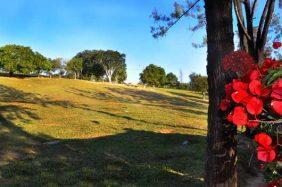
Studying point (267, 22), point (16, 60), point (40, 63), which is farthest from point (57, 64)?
point (267, 22)

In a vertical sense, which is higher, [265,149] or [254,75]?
[254,75]

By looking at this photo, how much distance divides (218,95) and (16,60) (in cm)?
8243

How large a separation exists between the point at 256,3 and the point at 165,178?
883 centimetres

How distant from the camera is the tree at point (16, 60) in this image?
8369 centimetres

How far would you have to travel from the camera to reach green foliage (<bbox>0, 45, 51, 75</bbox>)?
8375 centimetres

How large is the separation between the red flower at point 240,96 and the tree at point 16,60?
8405 centimetres

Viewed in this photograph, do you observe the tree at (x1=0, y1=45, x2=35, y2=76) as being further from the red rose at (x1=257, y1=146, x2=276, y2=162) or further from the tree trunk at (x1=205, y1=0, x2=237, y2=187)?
the red rose at (x1=257, y1=146, x2=276, y2=162)

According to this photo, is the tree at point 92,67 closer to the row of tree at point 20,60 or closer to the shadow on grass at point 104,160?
the row of tree at point 20,60

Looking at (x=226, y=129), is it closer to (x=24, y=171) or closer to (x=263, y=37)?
(x=24, y=171)

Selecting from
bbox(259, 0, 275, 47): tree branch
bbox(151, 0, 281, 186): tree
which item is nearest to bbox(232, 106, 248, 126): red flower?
bbox(151, 0, 281, 186): tree

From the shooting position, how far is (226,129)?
5336mm

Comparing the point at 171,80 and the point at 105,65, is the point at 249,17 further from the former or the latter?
the point at 171,80

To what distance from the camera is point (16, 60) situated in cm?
8431

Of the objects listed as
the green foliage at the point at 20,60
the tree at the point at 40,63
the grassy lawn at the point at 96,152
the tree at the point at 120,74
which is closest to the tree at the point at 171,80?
the tree at the point at 120,74
